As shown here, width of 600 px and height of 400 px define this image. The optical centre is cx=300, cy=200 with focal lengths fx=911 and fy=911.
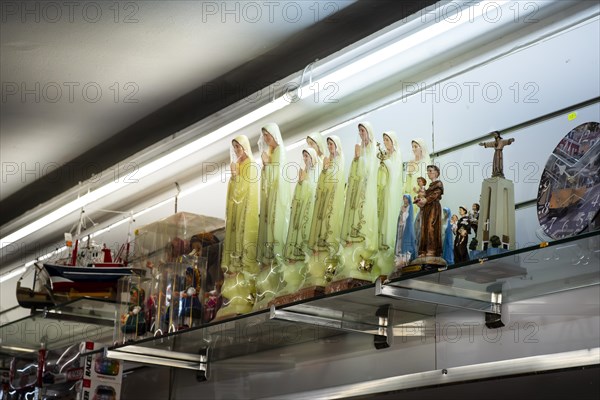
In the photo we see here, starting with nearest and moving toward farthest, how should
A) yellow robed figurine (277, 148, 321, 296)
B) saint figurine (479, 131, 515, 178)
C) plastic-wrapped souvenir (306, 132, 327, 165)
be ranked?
saint figurine (479, 131, 515, 178) < yellow robed figurine (277, 148, 321, 296) < plastic-wrapped souvenir (306, 132, 327, 165)

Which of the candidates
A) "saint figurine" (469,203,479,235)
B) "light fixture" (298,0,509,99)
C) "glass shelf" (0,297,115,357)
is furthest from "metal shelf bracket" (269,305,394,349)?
"glass shelf" (0,297,115,357)

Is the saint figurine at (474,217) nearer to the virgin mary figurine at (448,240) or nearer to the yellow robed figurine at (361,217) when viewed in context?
the virgin mary figurine at (448,240)

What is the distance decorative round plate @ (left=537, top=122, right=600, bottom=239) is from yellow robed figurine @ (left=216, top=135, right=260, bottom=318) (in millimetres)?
950

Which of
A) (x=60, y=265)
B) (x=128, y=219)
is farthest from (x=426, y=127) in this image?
(x=128, y=219)

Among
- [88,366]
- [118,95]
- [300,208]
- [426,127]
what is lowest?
[88,366]

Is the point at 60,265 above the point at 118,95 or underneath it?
underneath

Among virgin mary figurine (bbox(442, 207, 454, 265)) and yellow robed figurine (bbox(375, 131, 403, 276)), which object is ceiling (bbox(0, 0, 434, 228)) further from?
virgin mary figurine (bbox(442, 207, 454, 265))

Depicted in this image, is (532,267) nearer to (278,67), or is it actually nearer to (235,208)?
(235,208)

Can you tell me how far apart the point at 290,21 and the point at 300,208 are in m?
0.66

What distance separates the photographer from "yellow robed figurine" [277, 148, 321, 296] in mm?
2477

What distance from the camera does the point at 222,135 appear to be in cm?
306

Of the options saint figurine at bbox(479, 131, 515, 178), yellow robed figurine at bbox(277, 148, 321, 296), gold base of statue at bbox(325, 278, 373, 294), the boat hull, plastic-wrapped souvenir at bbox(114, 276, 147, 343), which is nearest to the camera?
saint figurine at bbox(479, 131, 515, 178)

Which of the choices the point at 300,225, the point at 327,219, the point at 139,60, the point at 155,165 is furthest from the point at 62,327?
the point at 327,219

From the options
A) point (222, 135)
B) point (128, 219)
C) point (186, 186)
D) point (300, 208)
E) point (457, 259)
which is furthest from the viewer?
point (128, 219)
